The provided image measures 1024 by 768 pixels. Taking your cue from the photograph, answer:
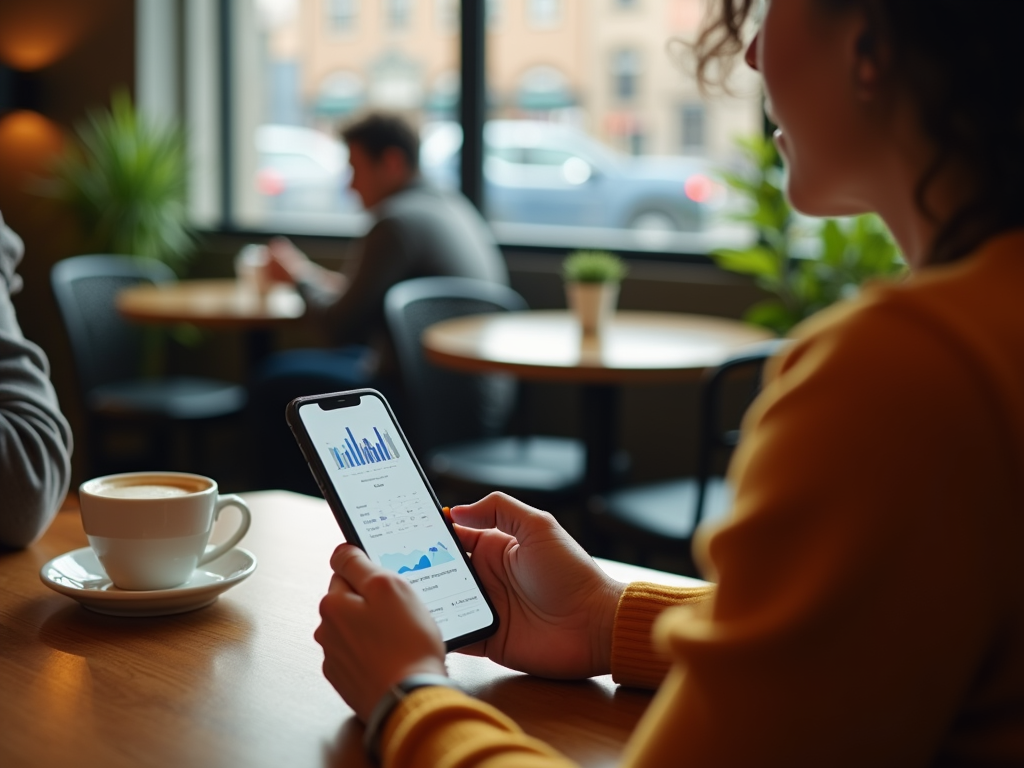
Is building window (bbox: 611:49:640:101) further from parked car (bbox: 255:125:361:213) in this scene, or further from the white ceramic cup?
A: the white ceramic cup

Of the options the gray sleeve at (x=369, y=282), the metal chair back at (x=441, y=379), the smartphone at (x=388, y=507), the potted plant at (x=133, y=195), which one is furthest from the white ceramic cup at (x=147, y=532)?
the potted plant at (x=133, y=195)

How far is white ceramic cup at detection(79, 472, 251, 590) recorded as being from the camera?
1005 mm

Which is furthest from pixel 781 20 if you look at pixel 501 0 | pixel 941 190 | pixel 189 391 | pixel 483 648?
pixel 501 0

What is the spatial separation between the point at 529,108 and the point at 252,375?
1.54m

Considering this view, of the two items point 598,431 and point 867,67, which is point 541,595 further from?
point 598,431

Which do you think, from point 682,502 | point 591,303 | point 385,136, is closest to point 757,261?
point 591,303

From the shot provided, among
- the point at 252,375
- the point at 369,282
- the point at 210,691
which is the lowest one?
the point at 252,375

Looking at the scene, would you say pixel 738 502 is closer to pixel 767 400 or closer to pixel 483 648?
pixel 767 400

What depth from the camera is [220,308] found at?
3906mm

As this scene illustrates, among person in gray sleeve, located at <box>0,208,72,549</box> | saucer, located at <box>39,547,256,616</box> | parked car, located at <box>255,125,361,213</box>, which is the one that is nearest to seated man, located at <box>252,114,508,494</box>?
parked car, located at <box>255,125,361,213</box>

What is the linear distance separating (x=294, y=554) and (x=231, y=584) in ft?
0.48

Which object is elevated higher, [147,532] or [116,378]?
[147,532]

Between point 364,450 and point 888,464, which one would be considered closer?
point 888,464

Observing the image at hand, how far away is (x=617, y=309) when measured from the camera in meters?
4.12
